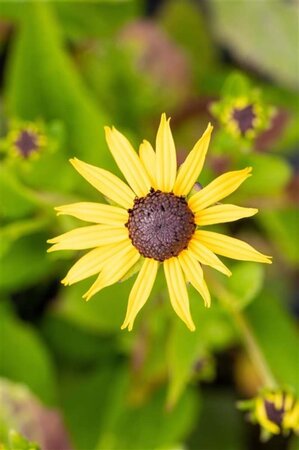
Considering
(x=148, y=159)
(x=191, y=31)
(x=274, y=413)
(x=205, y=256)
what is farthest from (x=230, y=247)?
(x=191, y=31)

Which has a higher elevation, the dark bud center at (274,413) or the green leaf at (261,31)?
the green leaf at (261,31)

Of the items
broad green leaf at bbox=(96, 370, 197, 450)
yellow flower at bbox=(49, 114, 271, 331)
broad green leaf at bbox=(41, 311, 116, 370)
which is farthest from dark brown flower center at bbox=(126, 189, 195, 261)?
broad green leaf at bbox=(41, 311, 116, 370)

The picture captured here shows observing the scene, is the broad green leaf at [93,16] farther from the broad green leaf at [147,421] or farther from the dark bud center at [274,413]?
the dark bud center at [274,413]

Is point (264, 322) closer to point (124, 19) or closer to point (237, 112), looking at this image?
point (237, 112)

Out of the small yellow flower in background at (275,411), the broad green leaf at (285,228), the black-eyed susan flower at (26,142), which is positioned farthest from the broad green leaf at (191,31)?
the small yellow flower in background at (275,411)

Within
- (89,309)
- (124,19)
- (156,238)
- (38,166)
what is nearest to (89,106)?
(38,166)
